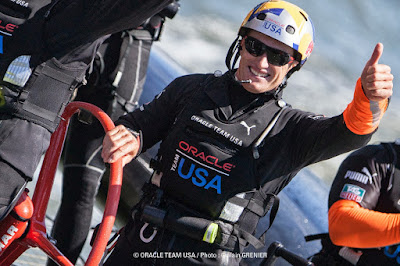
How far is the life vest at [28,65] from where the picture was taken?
2.75 meters

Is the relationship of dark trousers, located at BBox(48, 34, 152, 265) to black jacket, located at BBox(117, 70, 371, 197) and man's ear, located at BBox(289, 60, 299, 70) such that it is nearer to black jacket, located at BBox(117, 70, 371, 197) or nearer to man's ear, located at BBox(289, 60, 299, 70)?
black jacket, located at BBox(117, 70, 371, 197)

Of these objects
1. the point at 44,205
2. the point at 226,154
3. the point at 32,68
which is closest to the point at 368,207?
the point at 226,154

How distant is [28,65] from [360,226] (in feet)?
5.43

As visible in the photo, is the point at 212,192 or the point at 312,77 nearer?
the point at 212,192

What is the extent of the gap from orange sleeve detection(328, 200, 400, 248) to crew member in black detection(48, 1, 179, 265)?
1.40 metres

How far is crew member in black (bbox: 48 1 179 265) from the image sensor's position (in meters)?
3.80

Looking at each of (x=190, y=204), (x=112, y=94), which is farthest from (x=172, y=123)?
(x=112, y=94)

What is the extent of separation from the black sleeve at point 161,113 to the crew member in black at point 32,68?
332 mm

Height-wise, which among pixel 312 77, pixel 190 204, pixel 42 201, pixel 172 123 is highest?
pixel 172 123

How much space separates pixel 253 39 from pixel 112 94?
1443 mm

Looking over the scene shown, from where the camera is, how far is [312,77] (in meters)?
10.2

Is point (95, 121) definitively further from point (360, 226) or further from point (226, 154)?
point (360, 226)

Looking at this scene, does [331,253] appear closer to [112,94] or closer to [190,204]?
[190,204]

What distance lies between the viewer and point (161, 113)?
9.61ft
